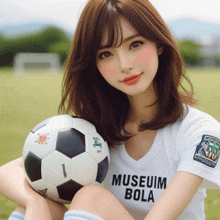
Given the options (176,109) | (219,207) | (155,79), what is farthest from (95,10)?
(219,207)

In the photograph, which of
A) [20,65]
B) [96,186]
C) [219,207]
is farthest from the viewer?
[20,65]

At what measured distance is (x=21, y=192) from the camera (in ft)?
Answer: 5.70

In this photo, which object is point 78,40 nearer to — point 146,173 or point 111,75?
point 111,75

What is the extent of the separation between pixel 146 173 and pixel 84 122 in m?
0.43

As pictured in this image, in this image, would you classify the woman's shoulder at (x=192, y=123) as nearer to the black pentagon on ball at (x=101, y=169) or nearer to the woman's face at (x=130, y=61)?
the woman's face at (x=130, y=61)

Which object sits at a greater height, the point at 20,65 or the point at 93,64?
the point at 93,64

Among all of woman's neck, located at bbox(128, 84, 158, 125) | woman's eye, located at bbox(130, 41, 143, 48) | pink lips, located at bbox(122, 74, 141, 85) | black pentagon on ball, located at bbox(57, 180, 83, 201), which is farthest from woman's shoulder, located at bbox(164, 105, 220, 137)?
black pentagon on ball, located at bbox(57, 180, 83, 201)

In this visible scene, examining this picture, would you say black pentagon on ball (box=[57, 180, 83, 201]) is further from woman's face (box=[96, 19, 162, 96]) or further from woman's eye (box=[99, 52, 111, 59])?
woman's eye (box=[99, 52, 111, 59])

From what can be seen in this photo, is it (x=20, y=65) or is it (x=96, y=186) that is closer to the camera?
(x=96, y=186)

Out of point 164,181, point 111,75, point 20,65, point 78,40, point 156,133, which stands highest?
point 78,40

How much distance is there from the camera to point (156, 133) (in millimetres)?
1859

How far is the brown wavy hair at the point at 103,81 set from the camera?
165cm

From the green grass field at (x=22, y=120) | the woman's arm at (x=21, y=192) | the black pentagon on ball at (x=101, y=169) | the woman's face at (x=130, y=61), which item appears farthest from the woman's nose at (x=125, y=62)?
the green grass field at (x=22, y=120)

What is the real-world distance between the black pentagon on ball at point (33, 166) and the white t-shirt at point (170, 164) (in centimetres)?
43
